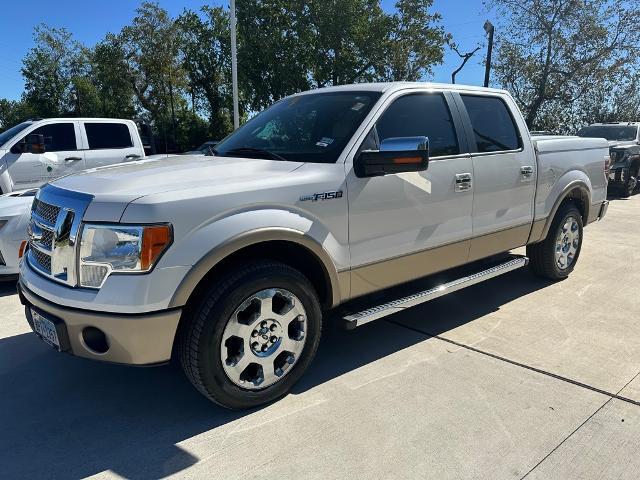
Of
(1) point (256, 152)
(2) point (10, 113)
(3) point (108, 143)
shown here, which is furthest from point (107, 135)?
(2) point (10, 113)

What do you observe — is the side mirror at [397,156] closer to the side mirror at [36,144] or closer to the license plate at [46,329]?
the license plate at [46,329]

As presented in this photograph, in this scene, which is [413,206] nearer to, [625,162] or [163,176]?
[163,176]

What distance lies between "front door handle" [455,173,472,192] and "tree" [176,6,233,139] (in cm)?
2832

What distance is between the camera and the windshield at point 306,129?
3361mm

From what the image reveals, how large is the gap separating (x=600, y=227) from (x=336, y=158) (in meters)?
7.08

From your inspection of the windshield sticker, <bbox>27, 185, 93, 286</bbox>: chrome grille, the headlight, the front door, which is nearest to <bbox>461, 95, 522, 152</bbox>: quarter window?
the front door

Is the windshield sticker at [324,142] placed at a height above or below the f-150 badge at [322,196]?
above

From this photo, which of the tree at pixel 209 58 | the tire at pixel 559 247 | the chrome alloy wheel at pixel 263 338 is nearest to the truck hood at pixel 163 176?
the chrome alloy wheel at pixel 263 338

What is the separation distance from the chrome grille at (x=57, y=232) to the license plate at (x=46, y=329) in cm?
23

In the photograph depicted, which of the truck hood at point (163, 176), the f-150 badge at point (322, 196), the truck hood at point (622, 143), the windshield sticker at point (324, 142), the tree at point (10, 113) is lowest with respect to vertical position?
the truck hood at point (622, 143)

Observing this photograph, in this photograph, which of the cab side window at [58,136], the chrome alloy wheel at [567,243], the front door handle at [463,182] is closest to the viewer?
the front door handle at [463,182]

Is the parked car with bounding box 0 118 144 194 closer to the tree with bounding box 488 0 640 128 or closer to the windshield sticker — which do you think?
the windshield sticker

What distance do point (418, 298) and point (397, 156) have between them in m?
1.12

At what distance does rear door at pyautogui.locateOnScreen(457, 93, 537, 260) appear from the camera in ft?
13.6
